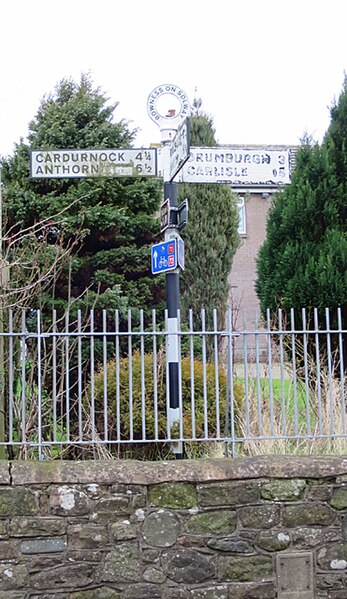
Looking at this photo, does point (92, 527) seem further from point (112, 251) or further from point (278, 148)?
point (112, 251)

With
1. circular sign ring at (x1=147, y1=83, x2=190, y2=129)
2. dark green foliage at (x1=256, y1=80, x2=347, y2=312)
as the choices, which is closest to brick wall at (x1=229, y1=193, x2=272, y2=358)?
dark green foliage at (x1=256, y1=80, x2=347, y2=312)

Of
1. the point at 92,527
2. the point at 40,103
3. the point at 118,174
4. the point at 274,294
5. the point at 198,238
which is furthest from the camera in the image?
the point at 198,238

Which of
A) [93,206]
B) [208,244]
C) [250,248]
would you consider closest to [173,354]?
[93,206]

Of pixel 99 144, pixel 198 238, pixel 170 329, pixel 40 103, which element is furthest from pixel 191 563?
pixel 198 238

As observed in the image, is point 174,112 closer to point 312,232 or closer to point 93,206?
point 312,232

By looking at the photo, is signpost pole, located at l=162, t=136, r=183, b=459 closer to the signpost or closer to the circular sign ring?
the signpost

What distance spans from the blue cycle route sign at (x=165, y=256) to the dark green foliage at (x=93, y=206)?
113 inches

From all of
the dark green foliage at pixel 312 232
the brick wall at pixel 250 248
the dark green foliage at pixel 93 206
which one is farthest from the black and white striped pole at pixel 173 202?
→ the brick wall at pixel 250 248

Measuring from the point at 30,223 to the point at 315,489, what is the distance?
17.1ft

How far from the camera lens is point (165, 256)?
524cm

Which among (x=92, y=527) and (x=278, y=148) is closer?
(x=92, y=527)

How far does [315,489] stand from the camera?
4773 mm

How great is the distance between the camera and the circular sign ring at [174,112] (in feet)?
17.8

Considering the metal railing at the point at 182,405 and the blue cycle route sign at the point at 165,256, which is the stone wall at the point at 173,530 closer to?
the metal railing at the point at 182,405
